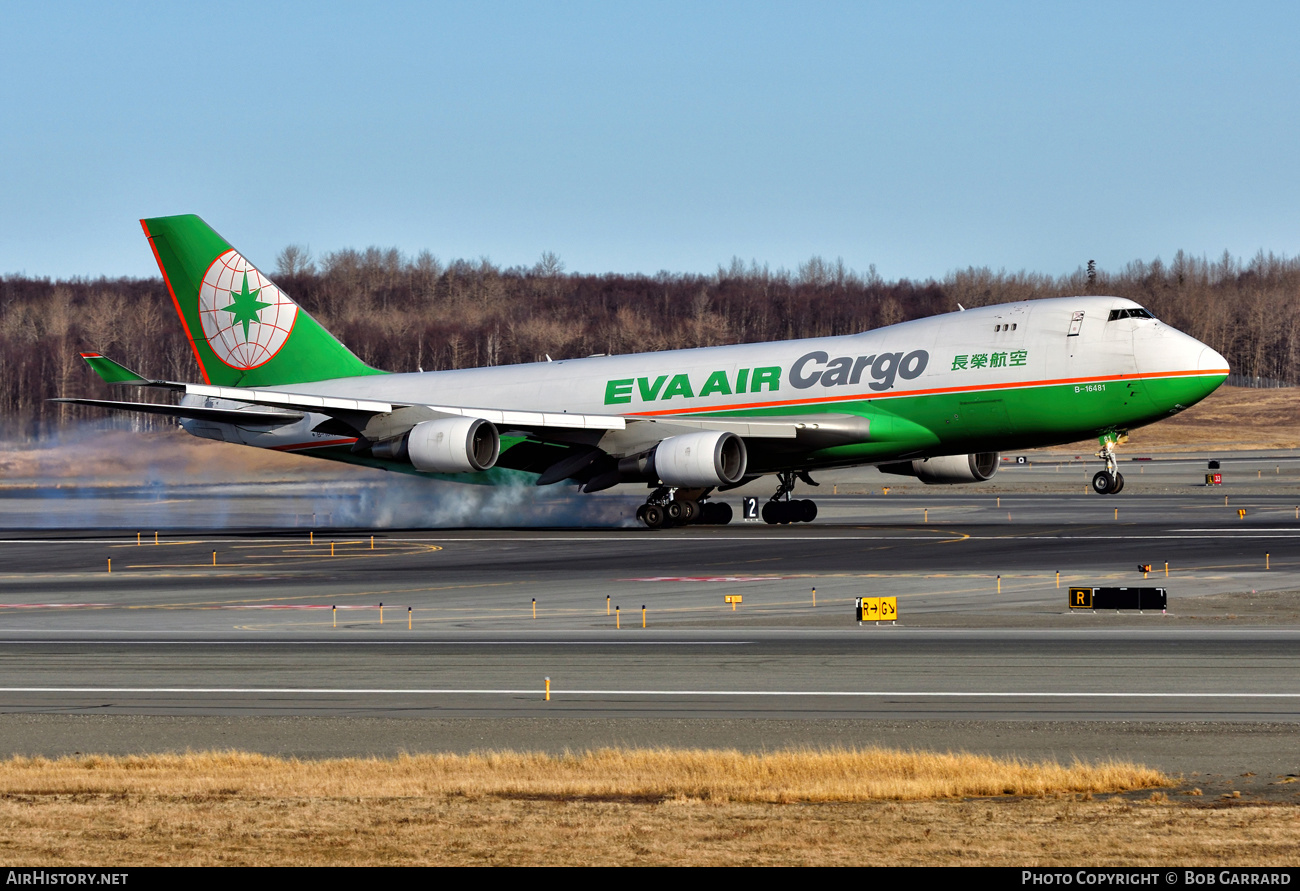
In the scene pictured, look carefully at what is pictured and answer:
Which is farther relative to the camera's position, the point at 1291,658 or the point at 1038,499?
the point at 1038,499

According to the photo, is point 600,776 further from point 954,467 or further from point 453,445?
point 954,467

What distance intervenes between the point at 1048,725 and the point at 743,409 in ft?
110

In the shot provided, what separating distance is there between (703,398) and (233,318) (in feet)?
65.3

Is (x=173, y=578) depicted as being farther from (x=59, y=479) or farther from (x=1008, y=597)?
(x=59, y=479)

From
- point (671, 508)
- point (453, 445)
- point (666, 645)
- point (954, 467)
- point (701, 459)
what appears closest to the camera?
point (666, 645)

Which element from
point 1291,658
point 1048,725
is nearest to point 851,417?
point 1291,658

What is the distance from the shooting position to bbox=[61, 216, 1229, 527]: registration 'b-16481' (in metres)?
44.3

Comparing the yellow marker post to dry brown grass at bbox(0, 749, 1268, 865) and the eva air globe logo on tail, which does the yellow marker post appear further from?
the eva air globe logo on tail

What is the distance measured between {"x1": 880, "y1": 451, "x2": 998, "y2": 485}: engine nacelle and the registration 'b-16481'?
0.07 meters

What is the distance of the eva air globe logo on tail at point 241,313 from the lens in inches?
2217

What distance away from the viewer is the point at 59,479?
7081 centimetres

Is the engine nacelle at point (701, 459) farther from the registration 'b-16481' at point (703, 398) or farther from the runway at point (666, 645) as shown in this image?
the runway at point (666, 645)

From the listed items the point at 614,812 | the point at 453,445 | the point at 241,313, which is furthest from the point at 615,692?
the point at 241,313

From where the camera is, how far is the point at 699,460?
150 ft
